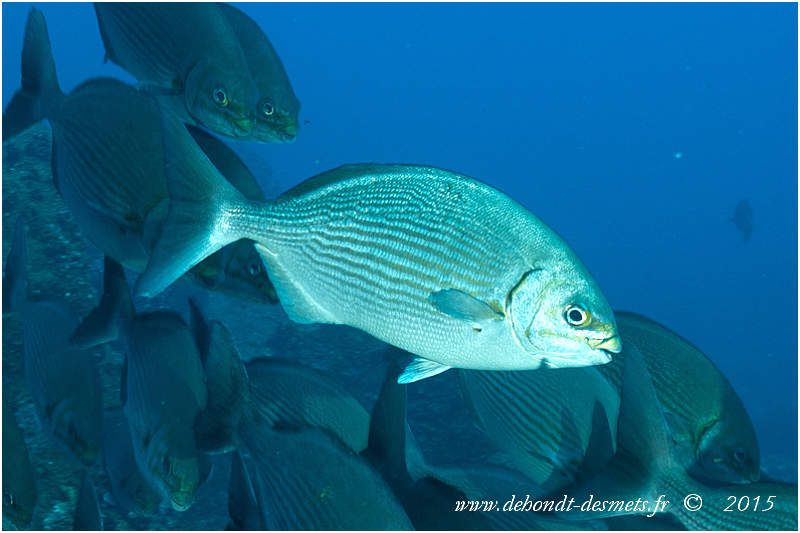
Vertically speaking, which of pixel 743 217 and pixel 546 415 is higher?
pixel 546 415

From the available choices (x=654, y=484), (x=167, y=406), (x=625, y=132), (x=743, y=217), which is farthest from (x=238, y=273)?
(x=625, y=132)

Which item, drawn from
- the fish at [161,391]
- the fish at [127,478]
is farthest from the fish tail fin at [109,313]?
the fish at [127,478]

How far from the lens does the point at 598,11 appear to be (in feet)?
419

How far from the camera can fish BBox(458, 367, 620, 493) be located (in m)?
2.05

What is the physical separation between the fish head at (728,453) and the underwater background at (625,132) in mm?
19391

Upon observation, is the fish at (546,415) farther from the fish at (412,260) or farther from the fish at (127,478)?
the fish at (127,478)

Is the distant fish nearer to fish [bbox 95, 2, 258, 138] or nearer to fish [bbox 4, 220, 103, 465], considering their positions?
fish [bbox 95, 2, 258, 138]

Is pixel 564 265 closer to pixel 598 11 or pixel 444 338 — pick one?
pixel 444 338

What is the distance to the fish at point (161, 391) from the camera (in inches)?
73.7

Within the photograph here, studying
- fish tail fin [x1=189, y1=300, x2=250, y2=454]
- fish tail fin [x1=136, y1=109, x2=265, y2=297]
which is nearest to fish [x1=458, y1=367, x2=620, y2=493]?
fish tail fin [x1=189, y1=300, x2=250, y2=454]

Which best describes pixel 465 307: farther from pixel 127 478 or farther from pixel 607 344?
pixel 127 478

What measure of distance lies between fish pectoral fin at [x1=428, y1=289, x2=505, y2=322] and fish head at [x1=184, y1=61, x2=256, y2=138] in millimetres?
1128

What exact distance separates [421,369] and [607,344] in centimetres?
59

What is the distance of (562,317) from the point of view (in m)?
1.64
